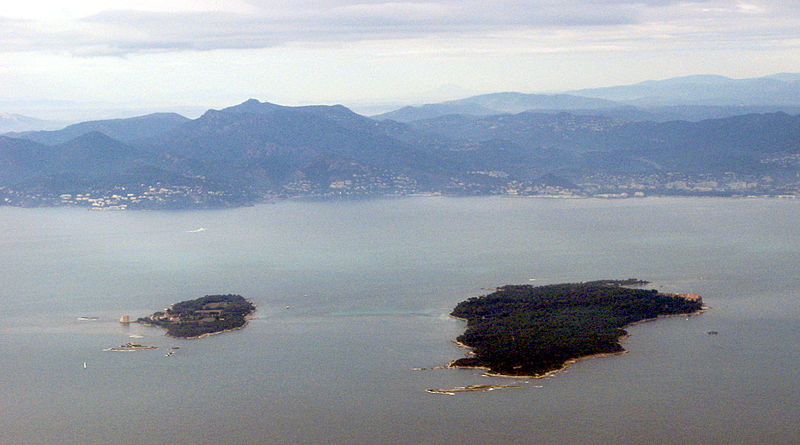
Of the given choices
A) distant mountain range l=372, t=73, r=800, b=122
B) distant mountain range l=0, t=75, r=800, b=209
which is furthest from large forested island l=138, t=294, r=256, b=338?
distant mountain range l=372, t=73, r=800, b=122

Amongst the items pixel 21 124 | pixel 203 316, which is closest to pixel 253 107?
pixel 21 124

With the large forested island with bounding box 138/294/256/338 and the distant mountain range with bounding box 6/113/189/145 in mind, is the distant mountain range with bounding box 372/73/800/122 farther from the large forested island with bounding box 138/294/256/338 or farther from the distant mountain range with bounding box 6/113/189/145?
the large forested island with bounding box 138/294/256/338

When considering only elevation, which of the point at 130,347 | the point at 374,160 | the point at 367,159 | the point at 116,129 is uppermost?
the point at 116,129

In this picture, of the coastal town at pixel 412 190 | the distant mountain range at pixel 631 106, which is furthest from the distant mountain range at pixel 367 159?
the distant mountain range at pixel 631 106

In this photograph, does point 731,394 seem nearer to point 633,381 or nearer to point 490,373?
point 633,381

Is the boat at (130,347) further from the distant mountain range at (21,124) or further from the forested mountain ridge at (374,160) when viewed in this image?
the distant mountain range at (21,124)

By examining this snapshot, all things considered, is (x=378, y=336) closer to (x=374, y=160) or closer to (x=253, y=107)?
(x=374, y=160)

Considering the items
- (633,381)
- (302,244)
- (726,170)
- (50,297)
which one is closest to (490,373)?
(633,381)
